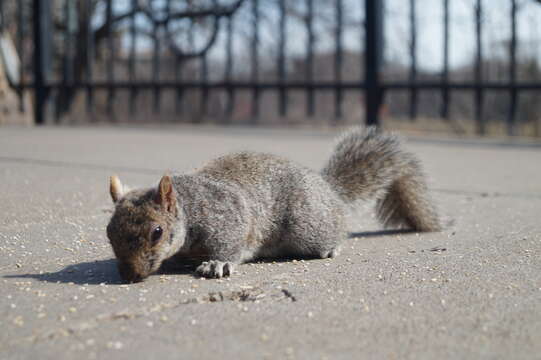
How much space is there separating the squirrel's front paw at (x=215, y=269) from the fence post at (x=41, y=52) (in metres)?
9.39

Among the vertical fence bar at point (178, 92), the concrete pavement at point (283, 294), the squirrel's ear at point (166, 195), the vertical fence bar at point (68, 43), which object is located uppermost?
the vertical fence bar at point (68, 43)

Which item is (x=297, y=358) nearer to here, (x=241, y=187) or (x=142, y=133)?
(x=241, y=187)

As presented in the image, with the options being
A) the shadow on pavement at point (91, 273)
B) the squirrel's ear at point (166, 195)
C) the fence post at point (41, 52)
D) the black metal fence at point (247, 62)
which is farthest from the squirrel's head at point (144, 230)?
the fence post at point (41, 52)

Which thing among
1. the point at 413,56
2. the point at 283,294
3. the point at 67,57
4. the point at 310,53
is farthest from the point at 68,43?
the point at 283,294

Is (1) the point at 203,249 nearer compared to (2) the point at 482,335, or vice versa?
(2) the point at 482,335

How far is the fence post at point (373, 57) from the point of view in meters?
9.34

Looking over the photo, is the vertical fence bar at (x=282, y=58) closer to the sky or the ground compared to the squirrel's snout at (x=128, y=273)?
closer to the sky

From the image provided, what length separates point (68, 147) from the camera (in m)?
7.31

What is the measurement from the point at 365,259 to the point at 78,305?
1438mm

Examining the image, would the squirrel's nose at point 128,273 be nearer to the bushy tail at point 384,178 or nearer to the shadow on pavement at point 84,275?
the shadow on pavement at point 84,275

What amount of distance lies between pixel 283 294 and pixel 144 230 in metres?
0.61

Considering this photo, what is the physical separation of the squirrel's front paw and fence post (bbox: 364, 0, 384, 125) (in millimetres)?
6738

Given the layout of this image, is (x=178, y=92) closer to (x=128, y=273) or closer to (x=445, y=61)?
(x=445, y=61)

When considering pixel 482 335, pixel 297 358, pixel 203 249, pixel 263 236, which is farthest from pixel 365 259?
pixel 297 358
